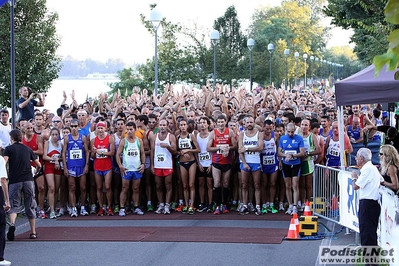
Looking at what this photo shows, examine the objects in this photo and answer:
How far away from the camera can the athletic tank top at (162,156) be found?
13.9 meters

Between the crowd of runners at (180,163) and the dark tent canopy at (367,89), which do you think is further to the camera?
the crowd of runners at (180,163)

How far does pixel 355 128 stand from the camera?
15.1 m

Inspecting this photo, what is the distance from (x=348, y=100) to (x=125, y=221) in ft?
17.4

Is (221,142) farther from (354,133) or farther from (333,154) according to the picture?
(354,133)

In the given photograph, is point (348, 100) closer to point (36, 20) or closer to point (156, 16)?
point (156, 16)

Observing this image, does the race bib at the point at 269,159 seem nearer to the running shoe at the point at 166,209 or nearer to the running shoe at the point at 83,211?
the running shoe at the point at 166,209

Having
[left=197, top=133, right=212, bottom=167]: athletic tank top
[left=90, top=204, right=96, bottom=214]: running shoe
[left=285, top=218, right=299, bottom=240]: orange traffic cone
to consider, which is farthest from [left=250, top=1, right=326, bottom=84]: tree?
[left=285, top=218, right=299, bottom=240]: orange traffic cone

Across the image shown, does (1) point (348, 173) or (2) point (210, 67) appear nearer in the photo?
(1) point (348, 173)

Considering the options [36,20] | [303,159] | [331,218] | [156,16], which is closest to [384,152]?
[331,218]

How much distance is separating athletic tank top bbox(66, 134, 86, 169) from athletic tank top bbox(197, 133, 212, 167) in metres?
2.39

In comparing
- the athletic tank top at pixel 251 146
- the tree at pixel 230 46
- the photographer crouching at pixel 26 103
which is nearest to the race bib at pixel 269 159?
the athletic tank top at pixel 251 146

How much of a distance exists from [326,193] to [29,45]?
14982mm

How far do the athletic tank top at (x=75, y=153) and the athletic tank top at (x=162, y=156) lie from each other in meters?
1.49

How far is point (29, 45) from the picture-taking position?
23.3 metres
